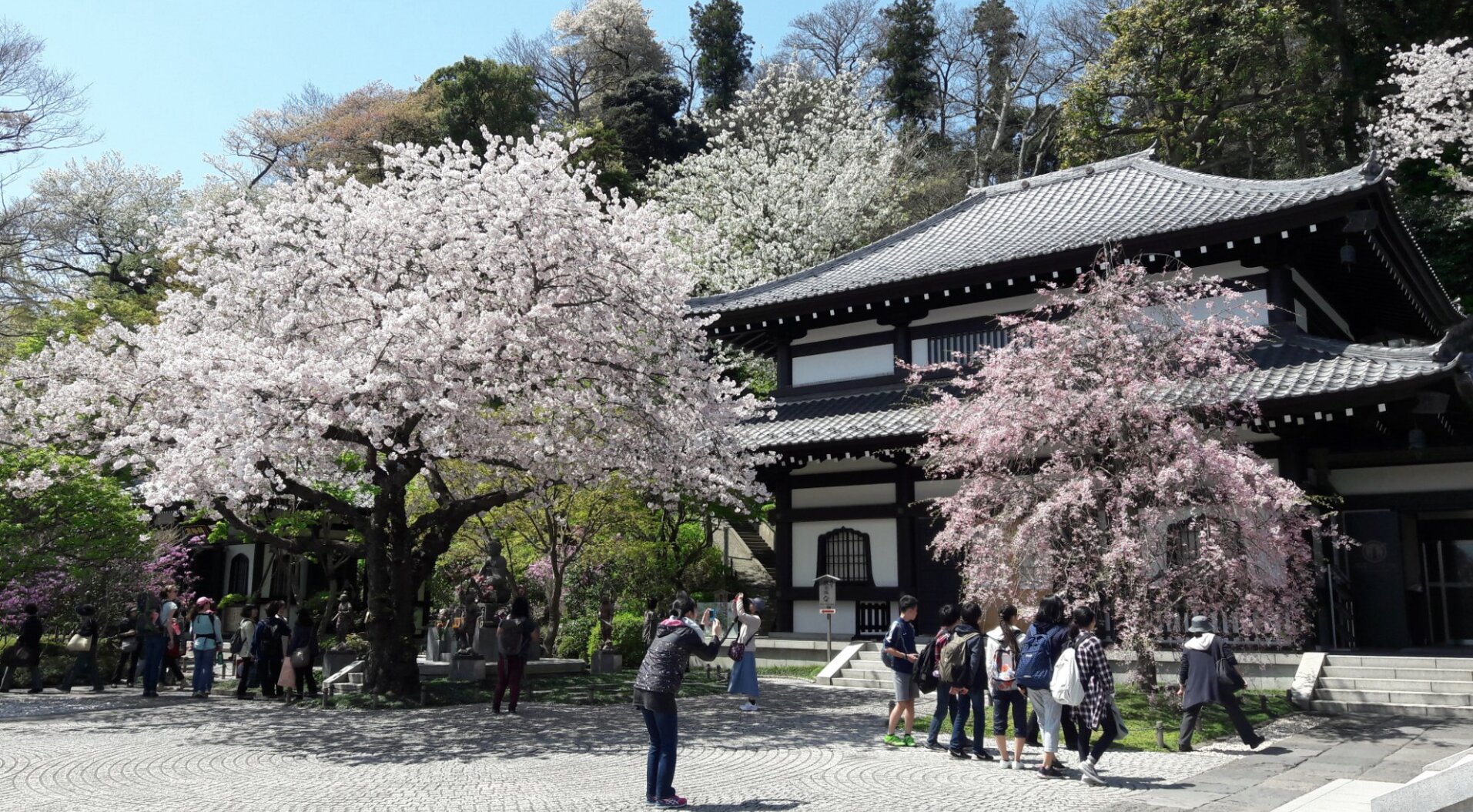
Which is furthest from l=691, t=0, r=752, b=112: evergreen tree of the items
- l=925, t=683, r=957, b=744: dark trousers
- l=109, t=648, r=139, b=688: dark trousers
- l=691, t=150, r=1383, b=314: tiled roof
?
l=925, t=683, r=957, b=744: dark trousers

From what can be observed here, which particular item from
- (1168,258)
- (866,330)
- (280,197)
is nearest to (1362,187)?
(1168,258)

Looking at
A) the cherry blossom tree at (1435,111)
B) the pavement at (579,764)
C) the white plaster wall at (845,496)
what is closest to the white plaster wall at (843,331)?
the white plaster wall at (845,496)

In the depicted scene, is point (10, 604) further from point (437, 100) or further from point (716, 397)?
point (437, 100)

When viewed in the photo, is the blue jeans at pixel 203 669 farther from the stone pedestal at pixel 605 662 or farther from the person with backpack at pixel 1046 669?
the person with backpack at pixel 1046 669

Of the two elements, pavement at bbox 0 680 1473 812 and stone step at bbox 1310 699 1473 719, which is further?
stone step at bbox 1310 699 1473 719

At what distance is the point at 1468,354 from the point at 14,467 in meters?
25.3

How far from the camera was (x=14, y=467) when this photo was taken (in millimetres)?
18500

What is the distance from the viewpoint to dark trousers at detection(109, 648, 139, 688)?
712 inches

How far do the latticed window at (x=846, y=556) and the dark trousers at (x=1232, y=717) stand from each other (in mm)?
9113

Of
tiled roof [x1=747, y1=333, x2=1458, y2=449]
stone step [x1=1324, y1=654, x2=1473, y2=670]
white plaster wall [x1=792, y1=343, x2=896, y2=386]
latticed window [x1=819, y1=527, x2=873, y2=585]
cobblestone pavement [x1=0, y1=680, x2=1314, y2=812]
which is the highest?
white plaster wall [x1=792, y1=343, x2=896, y2=386]

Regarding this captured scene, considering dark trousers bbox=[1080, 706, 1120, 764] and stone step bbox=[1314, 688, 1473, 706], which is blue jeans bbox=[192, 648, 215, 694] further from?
stone step bbox=[1314, 688, 1473, 706]

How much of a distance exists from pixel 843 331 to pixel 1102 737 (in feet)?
45.9

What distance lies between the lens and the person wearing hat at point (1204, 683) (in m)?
10.8

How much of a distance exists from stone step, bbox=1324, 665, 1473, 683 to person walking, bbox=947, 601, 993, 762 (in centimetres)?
703
